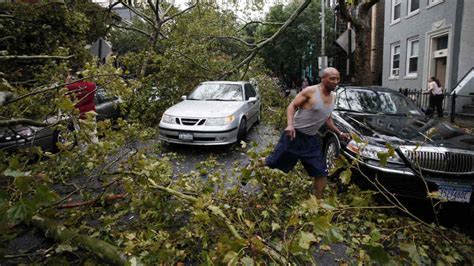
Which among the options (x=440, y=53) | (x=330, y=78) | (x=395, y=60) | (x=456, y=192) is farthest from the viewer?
(x=395, y=60)

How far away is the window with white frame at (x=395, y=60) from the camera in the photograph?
61.2 ft

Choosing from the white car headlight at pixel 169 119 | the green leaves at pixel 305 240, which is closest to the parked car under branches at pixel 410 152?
the green leaves at pixel 305 240

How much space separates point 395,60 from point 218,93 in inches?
576

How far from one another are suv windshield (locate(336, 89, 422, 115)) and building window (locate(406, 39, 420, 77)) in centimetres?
1225

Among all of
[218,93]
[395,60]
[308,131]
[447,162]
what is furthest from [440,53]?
[308,131]

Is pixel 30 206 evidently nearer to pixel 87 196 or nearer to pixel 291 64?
pixel 87 196

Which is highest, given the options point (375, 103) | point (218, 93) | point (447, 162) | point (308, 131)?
point (218, 93)

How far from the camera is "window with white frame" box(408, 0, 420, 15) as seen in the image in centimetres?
1638

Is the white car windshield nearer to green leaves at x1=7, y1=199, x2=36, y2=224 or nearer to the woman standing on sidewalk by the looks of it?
green leaves at x1=7, y1=199, x2=36, y2=224

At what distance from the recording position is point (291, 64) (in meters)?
32.0

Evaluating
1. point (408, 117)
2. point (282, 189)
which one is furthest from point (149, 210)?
point (408, 117)

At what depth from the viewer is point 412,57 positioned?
55.6 ft

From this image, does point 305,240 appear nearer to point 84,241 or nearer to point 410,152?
point 84,241

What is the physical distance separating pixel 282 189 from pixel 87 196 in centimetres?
248
